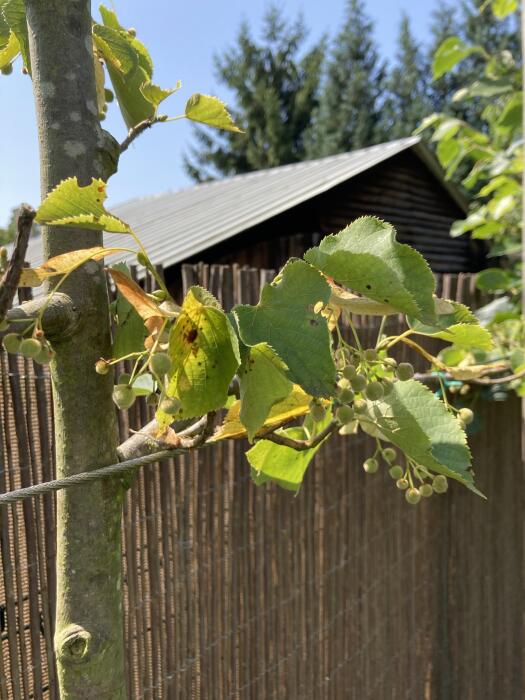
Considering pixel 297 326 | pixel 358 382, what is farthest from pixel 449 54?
pixel 297 326

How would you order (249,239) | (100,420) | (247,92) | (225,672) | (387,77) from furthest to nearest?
(387,77) → (247,92) → (249,239) → (225,672) → (100,420)

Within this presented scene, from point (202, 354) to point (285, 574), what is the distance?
65.8 inches

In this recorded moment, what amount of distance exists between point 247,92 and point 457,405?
27.6m

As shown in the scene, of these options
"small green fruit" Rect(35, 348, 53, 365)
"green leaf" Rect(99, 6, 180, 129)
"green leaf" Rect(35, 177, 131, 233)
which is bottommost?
"small green fruit" Rect(35, 348, 53, 365)

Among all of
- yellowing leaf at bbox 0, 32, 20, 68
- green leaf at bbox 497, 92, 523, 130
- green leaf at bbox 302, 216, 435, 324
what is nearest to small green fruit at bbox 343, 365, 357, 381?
green leaf at bbox 302, 216, 435, 324

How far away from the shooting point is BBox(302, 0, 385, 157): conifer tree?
27.3 meters

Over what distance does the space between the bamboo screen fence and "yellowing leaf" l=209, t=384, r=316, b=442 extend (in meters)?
0.79

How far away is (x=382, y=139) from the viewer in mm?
28172

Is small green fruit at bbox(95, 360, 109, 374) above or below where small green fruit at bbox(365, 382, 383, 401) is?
above

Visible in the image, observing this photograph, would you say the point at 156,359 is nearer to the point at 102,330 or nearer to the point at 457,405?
the point at 102,330

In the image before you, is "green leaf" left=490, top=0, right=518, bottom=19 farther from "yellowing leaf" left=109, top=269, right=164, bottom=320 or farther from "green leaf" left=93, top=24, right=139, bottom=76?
"yellowing leaf" left=109, top=269, right=164, bottom=320

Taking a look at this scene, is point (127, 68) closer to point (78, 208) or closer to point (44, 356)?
point (78, 208)

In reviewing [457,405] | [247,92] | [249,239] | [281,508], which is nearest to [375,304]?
[281,508]

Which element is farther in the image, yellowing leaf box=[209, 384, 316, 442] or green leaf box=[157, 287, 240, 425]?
yellowing leaf box=[209, 384, 316, 442]
